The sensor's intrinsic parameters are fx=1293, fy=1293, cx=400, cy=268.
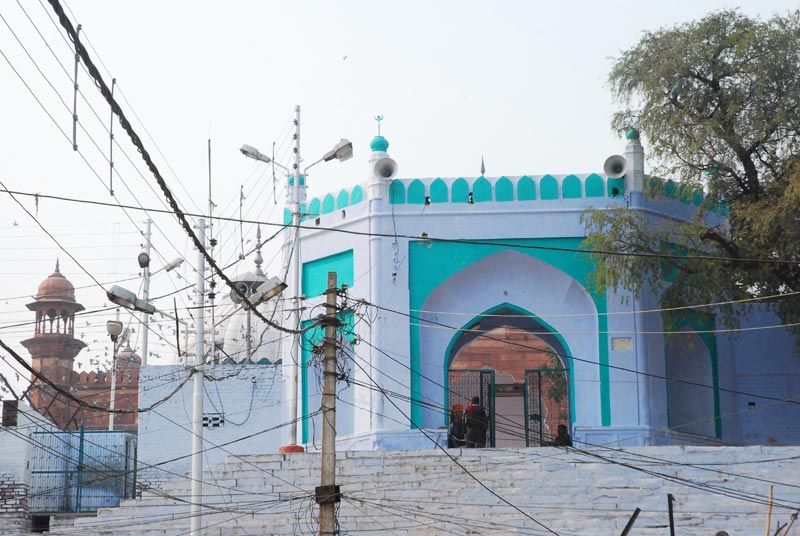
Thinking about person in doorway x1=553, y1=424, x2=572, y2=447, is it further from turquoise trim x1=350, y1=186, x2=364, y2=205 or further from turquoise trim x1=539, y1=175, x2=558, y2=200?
turquoise trim x1=350, y1=186, x2=364, y2=205

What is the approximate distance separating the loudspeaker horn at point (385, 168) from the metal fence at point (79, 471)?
20.7 feet

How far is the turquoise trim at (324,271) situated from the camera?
2142 centimetres

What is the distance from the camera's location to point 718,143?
19625mm

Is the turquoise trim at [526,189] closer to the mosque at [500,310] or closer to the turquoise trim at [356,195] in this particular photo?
the mosque at [500,310]

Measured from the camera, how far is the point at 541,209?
2094 centimetres

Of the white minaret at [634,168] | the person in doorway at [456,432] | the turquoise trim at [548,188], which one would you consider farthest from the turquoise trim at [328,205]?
the white minaret at [634,168]

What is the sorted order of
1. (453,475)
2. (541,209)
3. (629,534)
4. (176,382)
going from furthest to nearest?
(176,382), (541,209), (453,475), (629,534)

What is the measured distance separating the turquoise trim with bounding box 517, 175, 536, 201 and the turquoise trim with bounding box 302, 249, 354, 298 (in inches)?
116

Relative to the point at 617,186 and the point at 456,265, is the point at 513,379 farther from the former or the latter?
the point at 617,186

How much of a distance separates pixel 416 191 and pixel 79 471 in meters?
7.11

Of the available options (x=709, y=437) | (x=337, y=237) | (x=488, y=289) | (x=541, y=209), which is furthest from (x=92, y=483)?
(x=709, y=437)

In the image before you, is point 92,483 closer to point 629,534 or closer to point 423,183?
point 423,183

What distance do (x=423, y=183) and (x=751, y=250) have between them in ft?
17.7

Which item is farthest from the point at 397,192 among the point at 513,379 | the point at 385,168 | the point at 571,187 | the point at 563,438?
the point at 513,379
